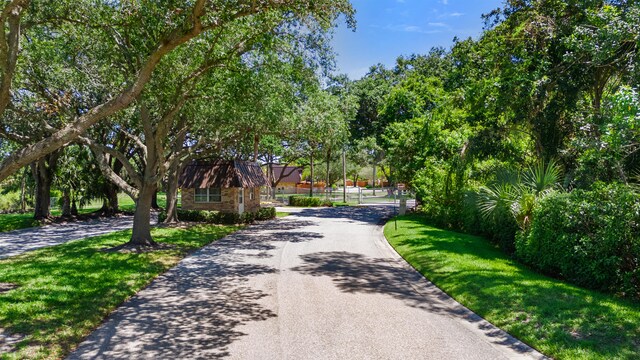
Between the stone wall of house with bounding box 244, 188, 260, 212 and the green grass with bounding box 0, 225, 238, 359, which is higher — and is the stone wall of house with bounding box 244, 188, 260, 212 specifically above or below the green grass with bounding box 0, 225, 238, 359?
above

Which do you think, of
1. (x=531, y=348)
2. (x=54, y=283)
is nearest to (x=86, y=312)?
(x=54, y=283)

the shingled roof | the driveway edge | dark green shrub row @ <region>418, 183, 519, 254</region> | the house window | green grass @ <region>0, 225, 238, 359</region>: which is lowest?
the driveway edge

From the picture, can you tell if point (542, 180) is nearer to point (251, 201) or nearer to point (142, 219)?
point (142, 219)

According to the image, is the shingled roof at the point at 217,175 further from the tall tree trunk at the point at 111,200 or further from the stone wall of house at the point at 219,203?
the tall tree trunk at the point at 111,200

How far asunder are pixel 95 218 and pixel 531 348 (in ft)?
92.0

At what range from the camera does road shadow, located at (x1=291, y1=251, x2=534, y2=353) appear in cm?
730

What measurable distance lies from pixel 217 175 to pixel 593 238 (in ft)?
69.4

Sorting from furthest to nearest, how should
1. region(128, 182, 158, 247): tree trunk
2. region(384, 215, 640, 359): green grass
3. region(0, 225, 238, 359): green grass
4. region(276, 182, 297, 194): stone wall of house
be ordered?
1. region(276, 182, 297, 194): stone wall of house
2. region(128, 182, 158, 247): tree trunk
3. region(0, 225, 238, 359): green grass
4. region(384, 215, 640, 359): green grass

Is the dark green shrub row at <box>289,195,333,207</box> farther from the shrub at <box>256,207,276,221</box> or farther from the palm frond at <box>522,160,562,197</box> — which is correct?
the palm frond at <box>522,160,562,197</box>

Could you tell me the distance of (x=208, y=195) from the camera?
26.8m

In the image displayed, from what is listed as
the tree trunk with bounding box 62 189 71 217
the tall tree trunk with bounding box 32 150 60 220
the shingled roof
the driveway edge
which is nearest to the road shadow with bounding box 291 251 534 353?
the driveway edge

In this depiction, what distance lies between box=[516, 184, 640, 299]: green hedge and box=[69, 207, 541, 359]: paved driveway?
113 inches

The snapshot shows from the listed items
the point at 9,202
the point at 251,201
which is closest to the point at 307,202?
the point at 251,201

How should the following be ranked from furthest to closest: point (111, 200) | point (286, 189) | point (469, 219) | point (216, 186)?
1. point (286, 189)
2. point (111, 200)
3. point (216, 186)
4. point (469, 219)
